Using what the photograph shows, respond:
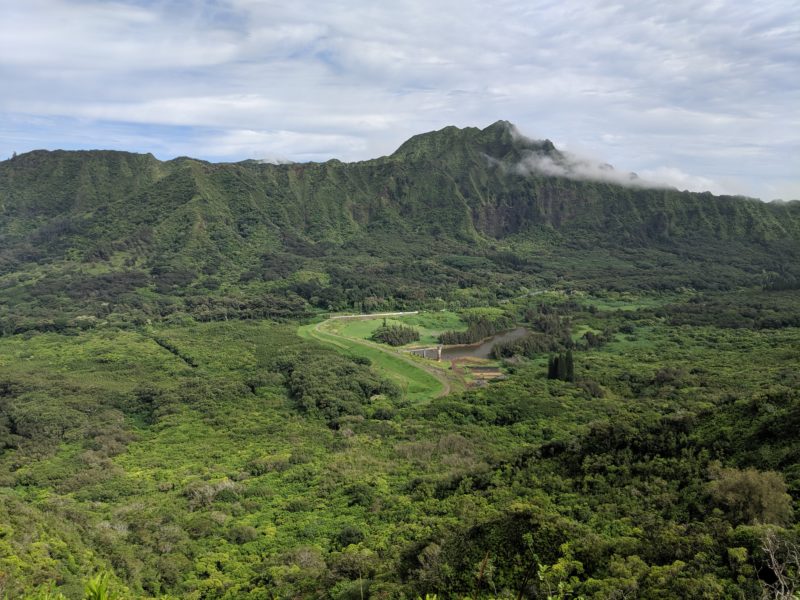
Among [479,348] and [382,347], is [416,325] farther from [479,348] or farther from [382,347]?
[382,347]

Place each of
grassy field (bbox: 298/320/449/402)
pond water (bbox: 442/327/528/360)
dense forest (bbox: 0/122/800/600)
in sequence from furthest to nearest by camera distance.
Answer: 1. pond water (bbox: 442/327/528/360)
2. grassy field (bbox: 298/320/449/402)
3. dense forest (bbox: 0/122/800/600)

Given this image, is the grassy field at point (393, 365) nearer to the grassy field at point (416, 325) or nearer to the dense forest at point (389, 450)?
the dense forest at point (389, 450)

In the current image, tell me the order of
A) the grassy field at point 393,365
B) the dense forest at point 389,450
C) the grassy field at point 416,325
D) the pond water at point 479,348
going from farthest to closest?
the grassy field at point 416,325, the pond water at point 479,348, the grassy field at point 393,365, the dense forest at point 389,450

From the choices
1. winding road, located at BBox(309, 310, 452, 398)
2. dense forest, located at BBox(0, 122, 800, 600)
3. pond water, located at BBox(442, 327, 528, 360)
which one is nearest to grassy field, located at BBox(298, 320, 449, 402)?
winding road, located at BBox(309, 310, 452, 398)

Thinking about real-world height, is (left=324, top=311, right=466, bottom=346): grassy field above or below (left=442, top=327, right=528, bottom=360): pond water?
above

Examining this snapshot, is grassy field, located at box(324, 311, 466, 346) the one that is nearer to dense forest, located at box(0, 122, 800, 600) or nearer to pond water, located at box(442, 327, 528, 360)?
dense forest, located at box(0, 122, 800, 600)

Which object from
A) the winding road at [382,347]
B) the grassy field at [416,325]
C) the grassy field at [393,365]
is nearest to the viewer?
the grassy field at [393,365]

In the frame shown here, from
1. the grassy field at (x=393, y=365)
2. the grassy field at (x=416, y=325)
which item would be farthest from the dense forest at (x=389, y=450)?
the grassy field at (x=416, y=325)

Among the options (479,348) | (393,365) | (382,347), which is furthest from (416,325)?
(393,365)

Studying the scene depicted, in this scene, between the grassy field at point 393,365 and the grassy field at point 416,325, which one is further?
the grassy field at point 416,325

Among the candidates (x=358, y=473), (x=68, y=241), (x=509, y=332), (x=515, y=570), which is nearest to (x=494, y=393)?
(x=358, y=473)
